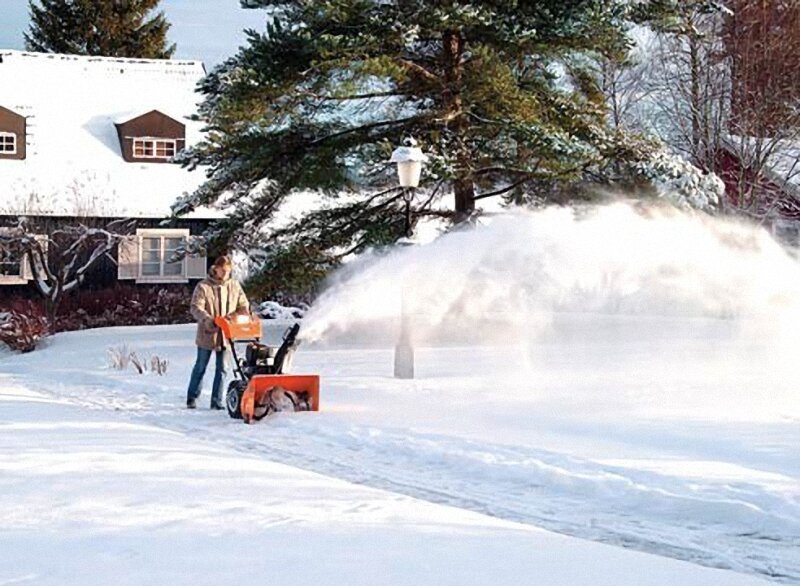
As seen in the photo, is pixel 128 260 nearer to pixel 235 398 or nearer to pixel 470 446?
pixel 235 398

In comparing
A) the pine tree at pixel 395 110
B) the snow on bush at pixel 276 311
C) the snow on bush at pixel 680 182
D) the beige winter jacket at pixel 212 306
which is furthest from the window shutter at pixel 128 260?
the beige winter jacket at pixel 212 306

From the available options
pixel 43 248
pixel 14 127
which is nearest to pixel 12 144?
pixel 14 127

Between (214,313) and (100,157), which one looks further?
(100,157)

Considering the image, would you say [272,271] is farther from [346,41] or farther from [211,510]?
[211,510]

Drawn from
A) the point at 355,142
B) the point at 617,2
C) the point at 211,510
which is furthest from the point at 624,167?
the point at 211,510

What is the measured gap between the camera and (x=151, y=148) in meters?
35.8

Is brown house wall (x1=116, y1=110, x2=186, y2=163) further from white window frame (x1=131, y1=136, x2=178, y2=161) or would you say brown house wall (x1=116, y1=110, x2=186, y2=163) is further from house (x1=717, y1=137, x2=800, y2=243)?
house (x1=717, y1=137, x2=800, y2=243)

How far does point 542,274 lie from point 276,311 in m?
13.2

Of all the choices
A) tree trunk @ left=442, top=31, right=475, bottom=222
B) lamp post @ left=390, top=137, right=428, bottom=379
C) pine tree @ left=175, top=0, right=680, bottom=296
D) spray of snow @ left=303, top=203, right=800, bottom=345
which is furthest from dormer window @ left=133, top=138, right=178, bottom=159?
lamp post @ left=390, top=137, right=428, bottom=379

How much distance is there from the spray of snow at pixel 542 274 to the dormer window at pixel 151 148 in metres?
14.8

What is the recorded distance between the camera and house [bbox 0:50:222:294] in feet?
105

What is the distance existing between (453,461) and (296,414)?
3093mm

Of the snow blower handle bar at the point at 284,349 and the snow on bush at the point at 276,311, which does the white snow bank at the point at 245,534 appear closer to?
the snow blower handle bar at the point at 284,349

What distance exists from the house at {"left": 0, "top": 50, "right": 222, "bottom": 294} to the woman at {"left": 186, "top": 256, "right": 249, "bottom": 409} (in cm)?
1778
